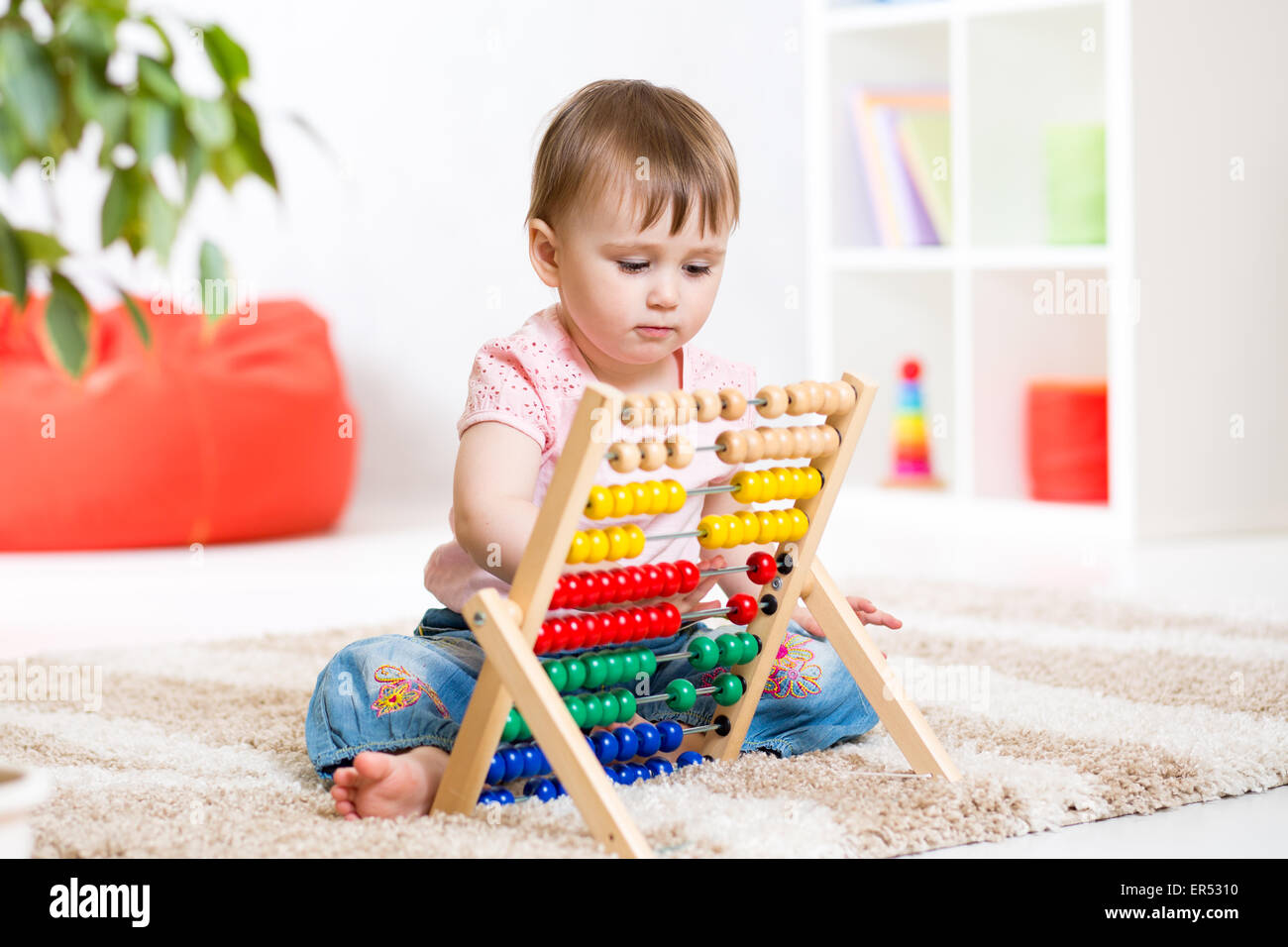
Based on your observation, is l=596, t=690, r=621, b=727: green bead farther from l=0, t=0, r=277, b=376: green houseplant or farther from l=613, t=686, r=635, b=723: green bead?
l=0, t=0, r=277, b=376: green houseplant

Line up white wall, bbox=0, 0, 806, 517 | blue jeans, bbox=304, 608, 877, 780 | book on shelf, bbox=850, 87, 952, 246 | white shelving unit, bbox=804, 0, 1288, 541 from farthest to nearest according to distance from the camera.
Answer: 1. book on shelf, bbox=850, 87, 952, 246
2. white wall, bbox=0, 0, 806, 517
3. white shelving unit, bbox=804, 0, 1288, 541
4. blue jeans, bbox=304, 608, 877, 780

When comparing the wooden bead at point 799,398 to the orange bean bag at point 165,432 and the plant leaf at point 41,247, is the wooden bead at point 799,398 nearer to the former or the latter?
the plant leaf at point 41,247

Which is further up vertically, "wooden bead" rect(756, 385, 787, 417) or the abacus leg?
"wooden bead" rect(756, 385, 787, 417)

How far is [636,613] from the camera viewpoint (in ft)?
3.76

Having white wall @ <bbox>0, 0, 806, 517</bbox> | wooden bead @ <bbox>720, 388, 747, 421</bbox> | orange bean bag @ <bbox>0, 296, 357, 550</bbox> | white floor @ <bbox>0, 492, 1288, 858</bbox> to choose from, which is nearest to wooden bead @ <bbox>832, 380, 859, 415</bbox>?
wooden bead @ <bbox>720, 388, 747, 421</bbox>

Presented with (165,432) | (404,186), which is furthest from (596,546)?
(404,186)

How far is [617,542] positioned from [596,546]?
25 mm

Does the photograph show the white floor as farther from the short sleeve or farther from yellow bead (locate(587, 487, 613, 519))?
yellow bead (locate(587, 487, 613, 519))

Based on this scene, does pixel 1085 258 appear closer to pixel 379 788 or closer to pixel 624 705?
pixel 624 705

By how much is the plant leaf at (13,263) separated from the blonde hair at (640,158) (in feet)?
→ 2.03

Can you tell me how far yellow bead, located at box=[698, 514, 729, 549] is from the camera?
114 centimetres

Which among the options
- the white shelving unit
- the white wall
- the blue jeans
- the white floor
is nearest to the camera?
the blue jeans

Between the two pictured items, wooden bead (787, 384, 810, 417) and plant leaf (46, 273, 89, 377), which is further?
wooden bead (787, 384, 810, 417)

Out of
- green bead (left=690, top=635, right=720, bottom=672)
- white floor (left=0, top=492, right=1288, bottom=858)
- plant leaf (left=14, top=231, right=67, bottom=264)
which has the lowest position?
white floor (left=0, top=492, right=1288, bottom=858)
